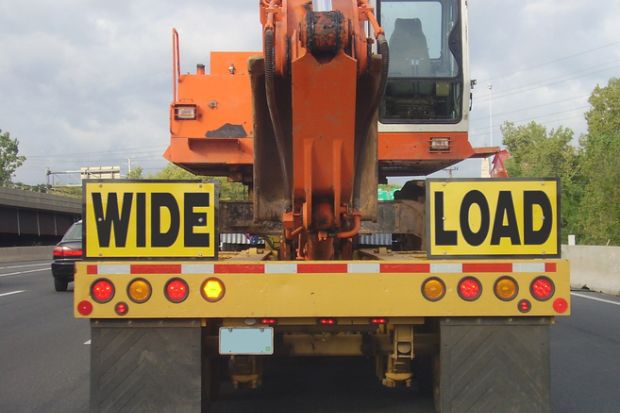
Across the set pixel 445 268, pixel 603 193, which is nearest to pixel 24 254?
pixel 603 193

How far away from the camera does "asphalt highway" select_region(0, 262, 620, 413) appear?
5801 millimetres

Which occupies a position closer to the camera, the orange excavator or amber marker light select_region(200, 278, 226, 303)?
the orange excavator

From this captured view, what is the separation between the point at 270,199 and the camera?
4938 mm

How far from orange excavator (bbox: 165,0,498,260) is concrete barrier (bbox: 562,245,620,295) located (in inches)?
374

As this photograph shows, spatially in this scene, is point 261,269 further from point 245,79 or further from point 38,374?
point 38,374

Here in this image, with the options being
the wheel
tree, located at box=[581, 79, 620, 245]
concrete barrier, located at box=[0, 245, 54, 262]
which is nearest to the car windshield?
the wheel

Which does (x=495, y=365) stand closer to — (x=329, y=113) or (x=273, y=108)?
(x=329, y=113)

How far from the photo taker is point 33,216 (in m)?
46.8

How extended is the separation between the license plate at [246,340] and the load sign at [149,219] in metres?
0.49

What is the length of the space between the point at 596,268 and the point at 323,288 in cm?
1350

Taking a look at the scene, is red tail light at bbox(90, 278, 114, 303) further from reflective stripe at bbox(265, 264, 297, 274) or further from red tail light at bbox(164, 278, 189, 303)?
reflective stripe at bbox(265, 264, 297, 274)

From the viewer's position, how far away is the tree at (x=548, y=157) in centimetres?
4836

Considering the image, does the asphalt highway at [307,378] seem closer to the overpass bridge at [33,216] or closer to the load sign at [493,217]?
the load sign at [493,217]

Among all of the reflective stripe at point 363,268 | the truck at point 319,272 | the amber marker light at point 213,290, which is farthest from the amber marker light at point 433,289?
the amber marker light at point 213,290
